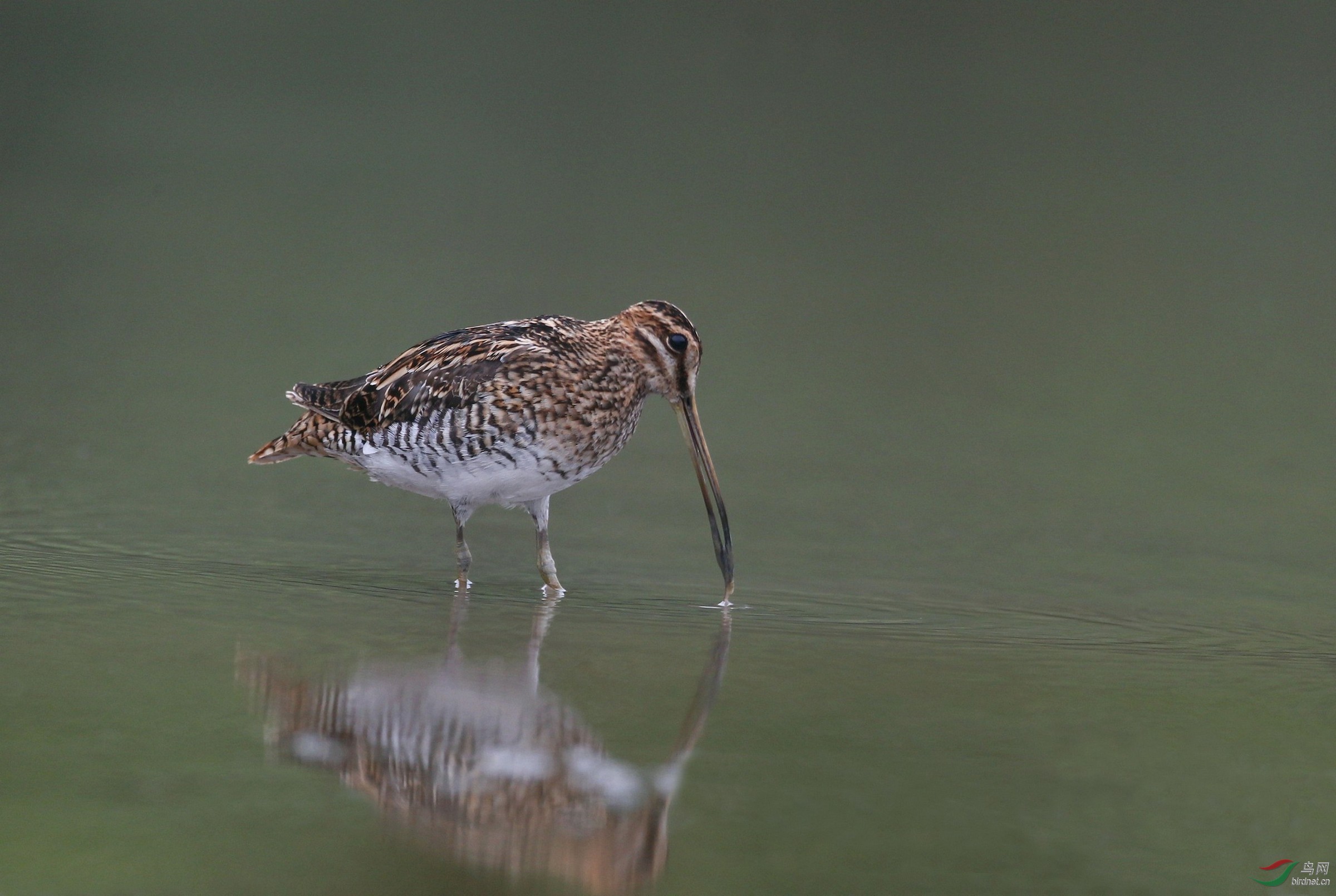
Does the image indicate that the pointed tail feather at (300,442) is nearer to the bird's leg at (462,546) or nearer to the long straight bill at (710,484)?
the bird's leg at (462,546)

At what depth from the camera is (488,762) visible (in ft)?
14.9

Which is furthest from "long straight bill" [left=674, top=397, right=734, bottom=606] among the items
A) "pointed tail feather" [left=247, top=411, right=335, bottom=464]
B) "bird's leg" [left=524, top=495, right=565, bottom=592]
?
"pointed tail feather" [left=247, top=411, right=335, bottom=464]

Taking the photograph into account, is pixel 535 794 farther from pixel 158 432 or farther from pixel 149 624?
pixel 158 432

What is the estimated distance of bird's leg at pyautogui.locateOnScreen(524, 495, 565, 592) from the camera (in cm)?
657

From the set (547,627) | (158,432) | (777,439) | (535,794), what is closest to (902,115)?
(777,439)

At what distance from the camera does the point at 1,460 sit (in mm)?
8016

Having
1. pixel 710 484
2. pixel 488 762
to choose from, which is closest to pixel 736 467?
pixel 710 484

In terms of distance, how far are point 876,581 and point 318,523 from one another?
259 cm

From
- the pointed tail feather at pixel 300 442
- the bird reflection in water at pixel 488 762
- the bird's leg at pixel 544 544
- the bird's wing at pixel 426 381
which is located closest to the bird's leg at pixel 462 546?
the bird's leg at pixel 544 544

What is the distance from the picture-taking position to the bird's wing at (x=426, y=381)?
6.50 meters

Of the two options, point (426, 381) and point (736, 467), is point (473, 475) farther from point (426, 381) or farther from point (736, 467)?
point (736, 467)

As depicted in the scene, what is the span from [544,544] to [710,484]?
2.53ft

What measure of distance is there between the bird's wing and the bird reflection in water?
1.30 meters

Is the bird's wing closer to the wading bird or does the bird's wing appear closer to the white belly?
the wading bird
